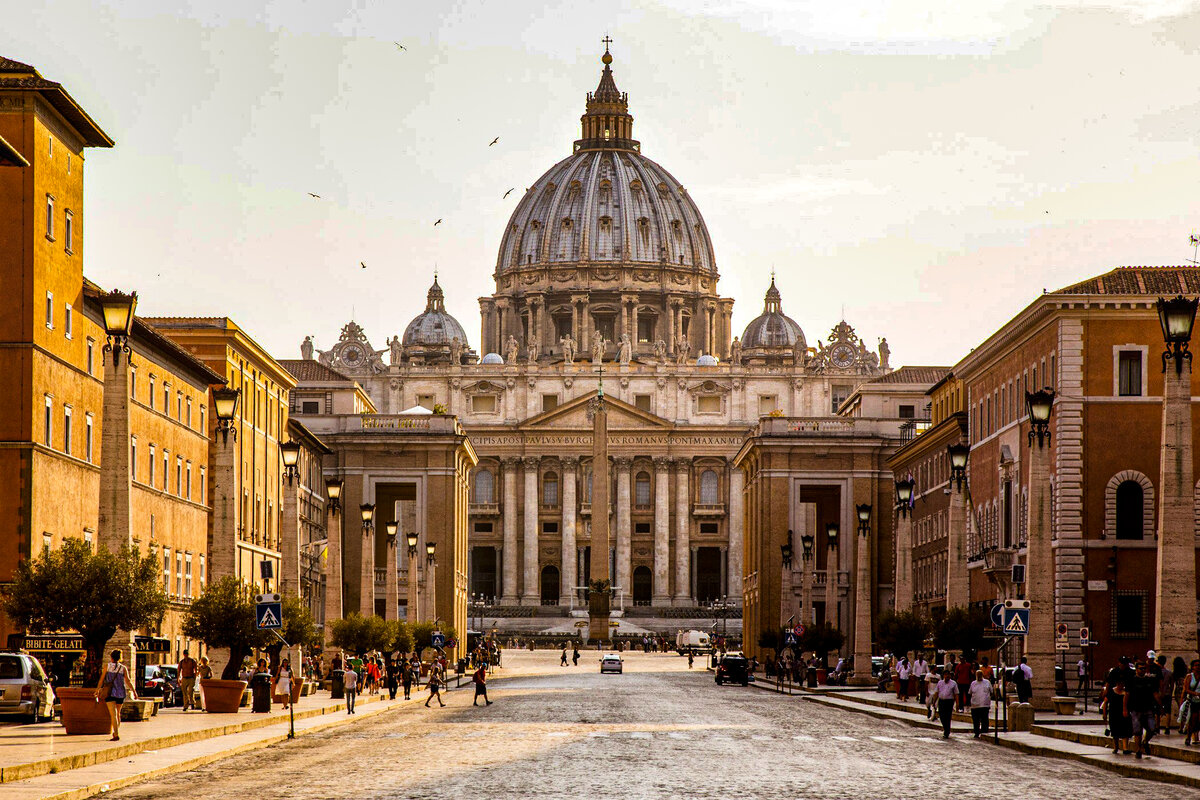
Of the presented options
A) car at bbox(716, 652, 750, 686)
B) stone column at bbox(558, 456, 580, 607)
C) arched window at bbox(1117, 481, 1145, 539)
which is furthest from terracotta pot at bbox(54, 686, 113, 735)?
stone column at bbox(558, 456, 580, 607)

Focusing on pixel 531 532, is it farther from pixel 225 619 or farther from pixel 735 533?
pixel 225 619

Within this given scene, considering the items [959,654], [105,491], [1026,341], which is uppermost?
[1026,341]

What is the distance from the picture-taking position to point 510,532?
581 ft

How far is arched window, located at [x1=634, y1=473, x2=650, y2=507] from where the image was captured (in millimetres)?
178875

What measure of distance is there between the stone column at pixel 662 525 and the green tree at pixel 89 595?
5362 inches

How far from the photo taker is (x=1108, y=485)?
6300 centimetres

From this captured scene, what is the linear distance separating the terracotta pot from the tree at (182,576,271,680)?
11981 millimetres

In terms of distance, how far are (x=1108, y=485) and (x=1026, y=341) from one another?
25.1 ft

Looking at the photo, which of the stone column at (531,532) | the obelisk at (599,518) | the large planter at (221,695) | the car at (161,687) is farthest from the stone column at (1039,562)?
the stone column at (531,532)

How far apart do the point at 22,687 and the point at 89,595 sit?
6.50ft

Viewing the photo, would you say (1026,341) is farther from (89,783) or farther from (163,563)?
(89,783)

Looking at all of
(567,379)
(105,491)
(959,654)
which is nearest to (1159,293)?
(959,654)

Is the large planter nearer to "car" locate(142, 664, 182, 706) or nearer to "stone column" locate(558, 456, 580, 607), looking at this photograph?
"car" locate(142, 664, 182, 706)

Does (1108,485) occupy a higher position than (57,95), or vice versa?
(57,95)
